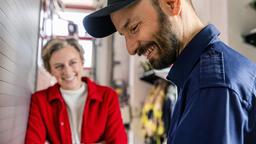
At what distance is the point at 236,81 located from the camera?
0.71 m

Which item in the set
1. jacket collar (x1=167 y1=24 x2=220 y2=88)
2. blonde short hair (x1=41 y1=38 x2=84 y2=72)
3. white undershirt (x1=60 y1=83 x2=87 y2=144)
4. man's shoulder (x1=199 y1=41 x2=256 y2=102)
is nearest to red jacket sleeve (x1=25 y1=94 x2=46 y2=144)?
white undershirt (x1=60 y1=83 x2=87 y2=144)

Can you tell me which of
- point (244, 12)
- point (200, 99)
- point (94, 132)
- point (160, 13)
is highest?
point (244, 12)

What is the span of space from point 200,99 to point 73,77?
4.06 feet

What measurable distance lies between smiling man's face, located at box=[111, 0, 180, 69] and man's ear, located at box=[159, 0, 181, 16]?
0.05 feet

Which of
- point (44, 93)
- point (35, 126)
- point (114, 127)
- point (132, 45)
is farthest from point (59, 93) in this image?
point (132, 45)

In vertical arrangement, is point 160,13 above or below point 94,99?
above

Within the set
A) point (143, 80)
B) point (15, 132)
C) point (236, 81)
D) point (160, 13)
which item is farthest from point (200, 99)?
point (143, 80)

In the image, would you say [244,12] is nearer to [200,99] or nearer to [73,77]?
[73,77]

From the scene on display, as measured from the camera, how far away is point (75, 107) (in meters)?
1.82

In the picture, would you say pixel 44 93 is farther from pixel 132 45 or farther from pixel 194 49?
pixel 194 49

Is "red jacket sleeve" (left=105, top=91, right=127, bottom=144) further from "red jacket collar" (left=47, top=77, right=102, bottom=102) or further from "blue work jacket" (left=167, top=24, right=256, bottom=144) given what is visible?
"blue work jacket" (left=167, top=24, right=256, bottom=144)

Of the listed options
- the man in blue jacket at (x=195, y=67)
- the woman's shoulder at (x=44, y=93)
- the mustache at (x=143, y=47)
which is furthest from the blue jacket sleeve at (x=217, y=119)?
the woman's shoulder at (x=44, y=93)

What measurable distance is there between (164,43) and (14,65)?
0.56m

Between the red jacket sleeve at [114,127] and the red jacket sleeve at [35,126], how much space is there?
1.11 ft
